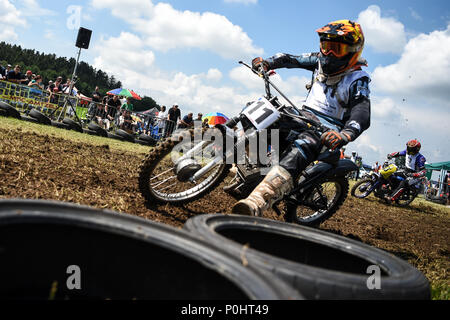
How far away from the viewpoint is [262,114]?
369cm

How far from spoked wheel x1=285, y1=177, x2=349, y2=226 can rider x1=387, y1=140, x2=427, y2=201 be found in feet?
26.5

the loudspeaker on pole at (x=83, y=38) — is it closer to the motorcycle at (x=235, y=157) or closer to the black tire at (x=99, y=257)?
the motorcycle at (x=235, y=157)

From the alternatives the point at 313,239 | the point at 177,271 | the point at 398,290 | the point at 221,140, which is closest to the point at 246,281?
the point at 177,271

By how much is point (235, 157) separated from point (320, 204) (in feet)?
5.25

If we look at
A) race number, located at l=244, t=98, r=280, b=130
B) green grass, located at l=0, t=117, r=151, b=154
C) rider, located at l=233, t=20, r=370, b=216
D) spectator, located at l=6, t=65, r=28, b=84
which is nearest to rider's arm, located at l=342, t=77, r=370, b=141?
rider, located at l=233, t=20, r=370, b=216

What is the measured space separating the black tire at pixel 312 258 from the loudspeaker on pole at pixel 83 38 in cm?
1570

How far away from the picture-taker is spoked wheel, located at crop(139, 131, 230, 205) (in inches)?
139

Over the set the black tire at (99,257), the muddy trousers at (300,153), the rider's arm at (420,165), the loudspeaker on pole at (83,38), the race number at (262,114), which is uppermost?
the loudspeaker on pole at (83,38)

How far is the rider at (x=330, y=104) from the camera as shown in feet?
11.1

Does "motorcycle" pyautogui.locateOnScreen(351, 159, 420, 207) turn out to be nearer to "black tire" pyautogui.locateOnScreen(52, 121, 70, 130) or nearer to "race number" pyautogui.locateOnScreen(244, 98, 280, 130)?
"race number" pyautogui.locateOnScreen(244, 98, 280, 130)

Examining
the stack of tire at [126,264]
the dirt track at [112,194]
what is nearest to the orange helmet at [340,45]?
the dirt track at [112,194]

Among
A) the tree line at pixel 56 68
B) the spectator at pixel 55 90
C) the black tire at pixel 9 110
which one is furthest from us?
the tree line at pixel 56 68
